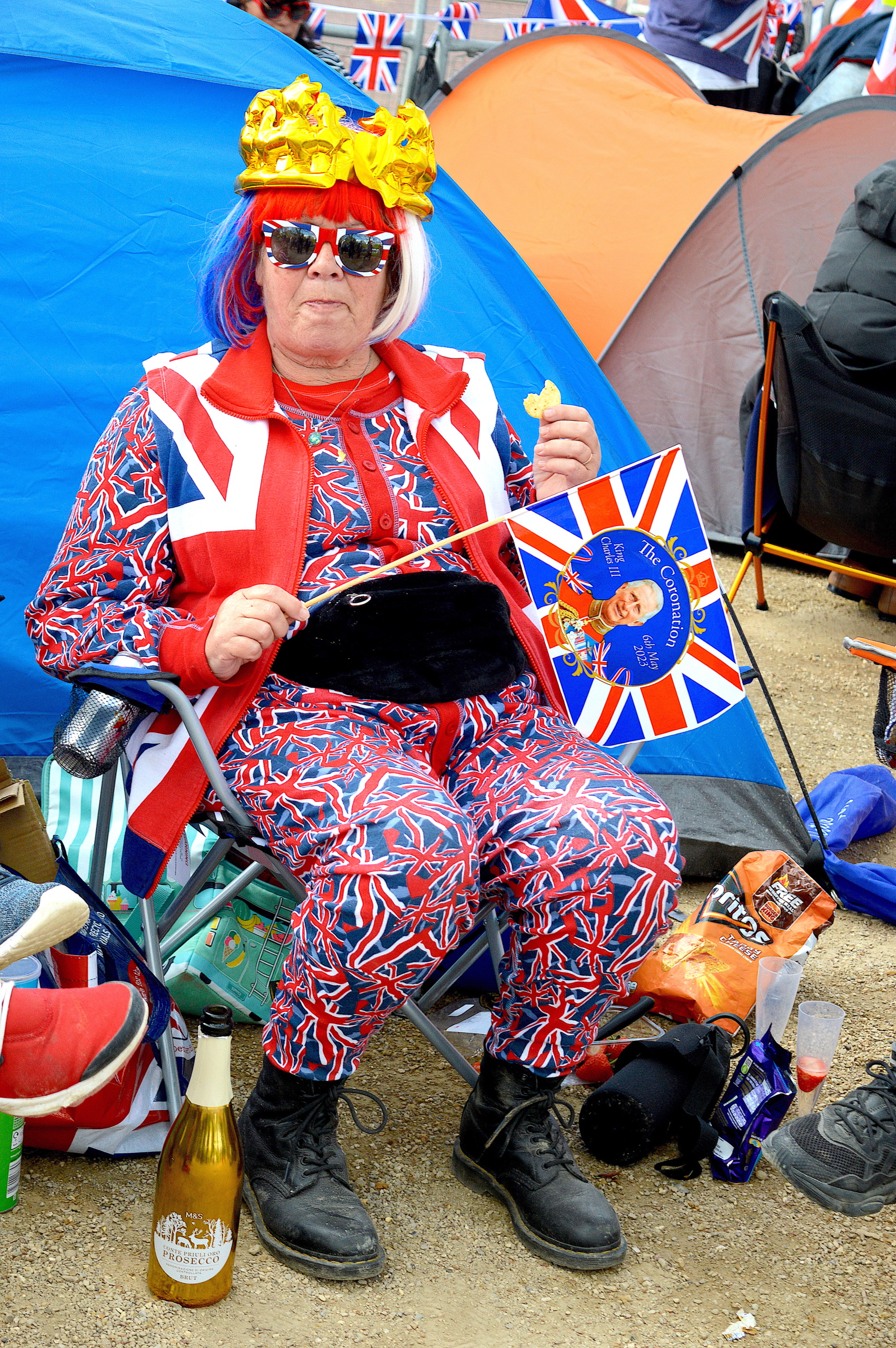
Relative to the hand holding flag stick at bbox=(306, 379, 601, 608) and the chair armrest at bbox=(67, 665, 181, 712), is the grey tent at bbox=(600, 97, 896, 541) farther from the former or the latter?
the chair armrest at bbox=(67, 665, 181, 712)

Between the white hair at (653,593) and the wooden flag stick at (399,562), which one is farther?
the white hair at (653,593)

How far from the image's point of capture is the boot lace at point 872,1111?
177 cm

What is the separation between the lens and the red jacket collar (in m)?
1.78

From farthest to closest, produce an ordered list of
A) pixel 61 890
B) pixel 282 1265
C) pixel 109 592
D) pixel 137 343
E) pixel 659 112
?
1. pixel 659 112
2. pixel 137 343
3. pixel 109 592
4. pixel 282 1265
5. pixel 61 890

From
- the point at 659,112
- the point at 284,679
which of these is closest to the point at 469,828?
the point at 284,679

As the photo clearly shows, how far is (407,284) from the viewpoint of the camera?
1.90 meters

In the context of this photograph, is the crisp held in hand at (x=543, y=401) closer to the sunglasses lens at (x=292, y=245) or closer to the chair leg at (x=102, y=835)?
the sunglasses lens at (x=292, y=245)

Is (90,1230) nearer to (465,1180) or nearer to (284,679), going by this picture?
(465,1180)

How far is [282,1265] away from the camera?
158cm

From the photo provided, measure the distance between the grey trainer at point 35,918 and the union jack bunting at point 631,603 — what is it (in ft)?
2.55

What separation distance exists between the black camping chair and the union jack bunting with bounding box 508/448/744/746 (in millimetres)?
1846

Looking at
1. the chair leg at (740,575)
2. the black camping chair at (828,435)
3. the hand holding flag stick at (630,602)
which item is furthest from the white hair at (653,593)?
the chair leg at (740,575)

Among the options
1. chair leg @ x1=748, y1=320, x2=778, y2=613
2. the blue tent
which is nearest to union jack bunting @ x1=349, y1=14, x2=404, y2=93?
chair leg @ x1=748, y1=320, x2=778, y2=613

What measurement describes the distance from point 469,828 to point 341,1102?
2.02 feet
